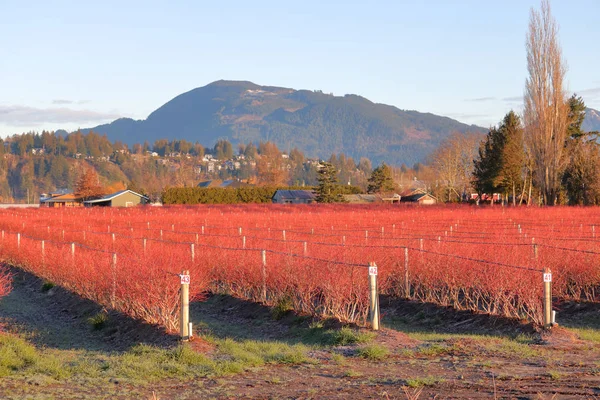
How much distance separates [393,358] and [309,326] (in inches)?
103

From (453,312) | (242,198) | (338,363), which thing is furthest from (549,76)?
(338,363)

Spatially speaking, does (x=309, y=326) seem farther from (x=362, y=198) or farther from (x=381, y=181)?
(x=381, y=181)

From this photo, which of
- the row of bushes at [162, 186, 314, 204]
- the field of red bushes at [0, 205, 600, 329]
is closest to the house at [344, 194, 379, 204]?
the row of bushes at [162, 186, 314, 204]

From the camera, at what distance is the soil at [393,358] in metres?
8.04

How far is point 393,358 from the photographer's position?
32.0ft

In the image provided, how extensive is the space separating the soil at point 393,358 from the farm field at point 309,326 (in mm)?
32

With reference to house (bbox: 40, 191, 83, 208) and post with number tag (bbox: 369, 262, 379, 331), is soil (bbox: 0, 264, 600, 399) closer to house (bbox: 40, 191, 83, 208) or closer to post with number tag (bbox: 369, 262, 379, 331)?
post with number tag (bbox: 369, 262, 379, 331)

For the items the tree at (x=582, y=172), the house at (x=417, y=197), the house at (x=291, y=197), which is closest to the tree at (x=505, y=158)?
the tree at (x=582, y=172)

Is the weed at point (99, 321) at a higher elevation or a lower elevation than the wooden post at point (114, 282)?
lower

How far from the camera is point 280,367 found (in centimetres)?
945

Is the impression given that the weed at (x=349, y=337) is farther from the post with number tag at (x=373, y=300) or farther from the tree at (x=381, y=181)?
the tree at (x=381, y=181)

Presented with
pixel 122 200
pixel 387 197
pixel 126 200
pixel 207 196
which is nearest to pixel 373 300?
pixel 207 196

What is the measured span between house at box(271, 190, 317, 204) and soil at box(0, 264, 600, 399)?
294ft

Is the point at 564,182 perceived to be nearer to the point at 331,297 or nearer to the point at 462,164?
the point at 462,164
